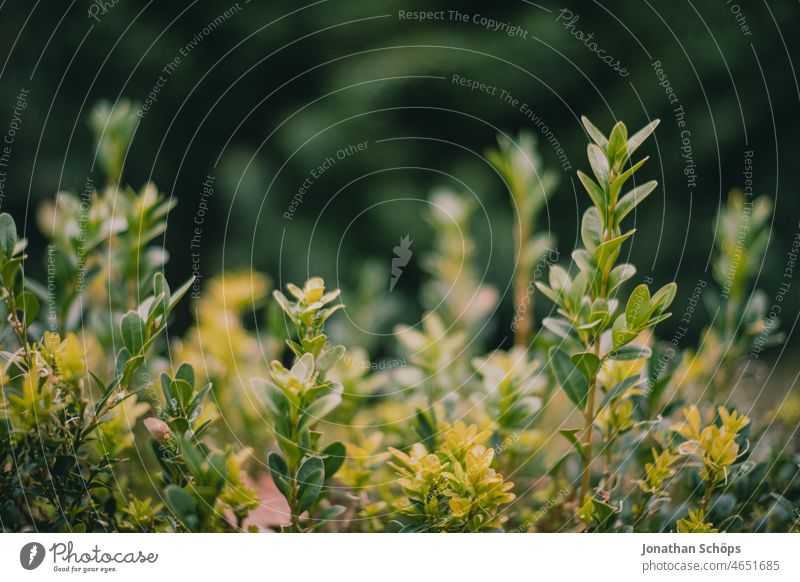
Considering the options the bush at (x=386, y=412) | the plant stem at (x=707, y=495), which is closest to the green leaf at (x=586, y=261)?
the bush at (x=386, y=412)

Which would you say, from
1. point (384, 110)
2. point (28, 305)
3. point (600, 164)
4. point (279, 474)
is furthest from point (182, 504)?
point (384, 110)

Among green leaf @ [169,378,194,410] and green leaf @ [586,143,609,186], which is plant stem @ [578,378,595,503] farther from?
green leaf @ [169,378,194,410]

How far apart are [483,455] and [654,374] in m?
0.25

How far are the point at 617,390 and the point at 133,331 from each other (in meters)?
0.50

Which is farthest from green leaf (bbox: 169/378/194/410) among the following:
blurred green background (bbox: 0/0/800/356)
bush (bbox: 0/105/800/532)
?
blurred green background (bbox: 0/0/800/356)

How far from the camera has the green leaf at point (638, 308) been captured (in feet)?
2.30

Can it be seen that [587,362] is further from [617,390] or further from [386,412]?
[386,412]

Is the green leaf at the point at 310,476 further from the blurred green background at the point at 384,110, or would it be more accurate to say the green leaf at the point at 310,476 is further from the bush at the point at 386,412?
the blurred green background at the point at 384,110

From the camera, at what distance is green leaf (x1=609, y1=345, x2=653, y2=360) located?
74cm

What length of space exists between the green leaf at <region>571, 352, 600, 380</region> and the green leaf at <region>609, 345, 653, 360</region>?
0.02 metres

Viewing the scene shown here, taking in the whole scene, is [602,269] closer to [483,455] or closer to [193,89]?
[483,455]

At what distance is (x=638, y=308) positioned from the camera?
0.71m
